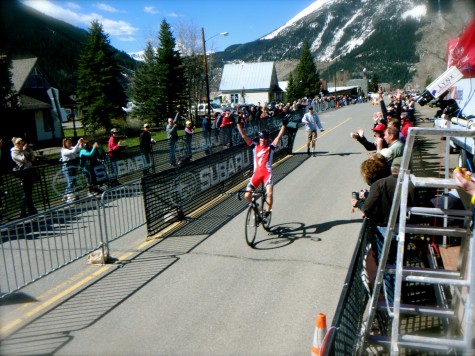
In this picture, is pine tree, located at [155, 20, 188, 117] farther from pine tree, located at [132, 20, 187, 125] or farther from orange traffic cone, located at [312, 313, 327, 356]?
orange traffic cone, located at [312, 313, 327, 356]

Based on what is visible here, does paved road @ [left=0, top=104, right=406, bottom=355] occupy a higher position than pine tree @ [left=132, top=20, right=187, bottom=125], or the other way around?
pine tree @ [left=132, top=20, right=187, bottom=125]

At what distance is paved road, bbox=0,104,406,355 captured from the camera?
5.09 metres

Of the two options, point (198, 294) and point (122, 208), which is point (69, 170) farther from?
point (198, 294)

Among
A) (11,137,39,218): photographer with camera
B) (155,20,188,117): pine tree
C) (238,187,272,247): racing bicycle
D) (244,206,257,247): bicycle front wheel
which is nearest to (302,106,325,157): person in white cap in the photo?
(238,187,272,247): racing bicycle

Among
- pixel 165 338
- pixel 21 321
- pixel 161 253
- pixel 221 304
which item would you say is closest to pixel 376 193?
pixel 221 304

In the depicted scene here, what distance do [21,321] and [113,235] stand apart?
136 inches

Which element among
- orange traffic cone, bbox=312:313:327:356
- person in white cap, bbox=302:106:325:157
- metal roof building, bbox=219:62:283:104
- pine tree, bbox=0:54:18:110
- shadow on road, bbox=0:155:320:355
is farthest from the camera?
metal roof building, bbox=219:62:283:104

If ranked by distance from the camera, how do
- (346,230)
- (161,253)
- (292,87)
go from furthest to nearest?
(292,87), (346,230), (161,253)

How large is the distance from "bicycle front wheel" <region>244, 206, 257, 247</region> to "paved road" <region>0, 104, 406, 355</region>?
19 centimetres

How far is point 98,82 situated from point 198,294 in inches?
1653

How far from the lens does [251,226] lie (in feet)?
27.1

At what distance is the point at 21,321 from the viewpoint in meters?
5.80

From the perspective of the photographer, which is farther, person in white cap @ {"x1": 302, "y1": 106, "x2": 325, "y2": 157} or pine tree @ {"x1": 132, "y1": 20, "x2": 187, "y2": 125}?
pine tree @ {"x1": 132, "y1": 20, "x2": 187, "y2": 125}

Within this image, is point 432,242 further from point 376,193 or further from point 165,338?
point 165,338
